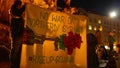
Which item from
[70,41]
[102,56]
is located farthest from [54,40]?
[102,56]

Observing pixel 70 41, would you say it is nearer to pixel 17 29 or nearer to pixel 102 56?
pixel 17 29

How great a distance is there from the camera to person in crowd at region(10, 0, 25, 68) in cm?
563

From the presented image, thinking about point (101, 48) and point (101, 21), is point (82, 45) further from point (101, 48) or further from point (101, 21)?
point (101, 21)

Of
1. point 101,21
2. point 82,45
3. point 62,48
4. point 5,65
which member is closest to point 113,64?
point 82,45

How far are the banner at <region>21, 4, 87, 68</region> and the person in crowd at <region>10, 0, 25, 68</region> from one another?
0.54 ft

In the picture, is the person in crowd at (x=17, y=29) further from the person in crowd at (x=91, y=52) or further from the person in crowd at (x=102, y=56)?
the person in crowd at (x=102, y=56)

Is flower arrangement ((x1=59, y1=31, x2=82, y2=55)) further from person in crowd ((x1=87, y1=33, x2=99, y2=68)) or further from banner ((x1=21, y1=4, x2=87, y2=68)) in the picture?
person in crowd ((x1=87, y1=33, x2=99, y2=68))

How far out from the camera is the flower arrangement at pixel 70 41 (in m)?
6.34

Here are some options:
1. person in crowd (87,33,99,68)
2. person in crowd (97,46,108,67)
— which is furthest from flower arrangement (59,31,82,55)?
person in crowd (97,46,108,67)

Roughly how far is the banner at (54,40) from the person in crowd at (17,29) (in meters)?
0.16

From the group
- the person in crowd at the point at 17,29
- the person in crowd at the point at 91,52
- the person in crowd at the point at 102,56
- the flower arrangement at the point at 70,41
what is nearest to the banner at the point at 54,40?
the flower arrangement at the point at 70,41

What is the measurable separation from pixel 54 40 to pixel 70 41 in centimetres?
46

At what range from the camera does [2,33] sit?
611cm

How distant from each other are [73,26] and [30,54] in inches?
63.9
